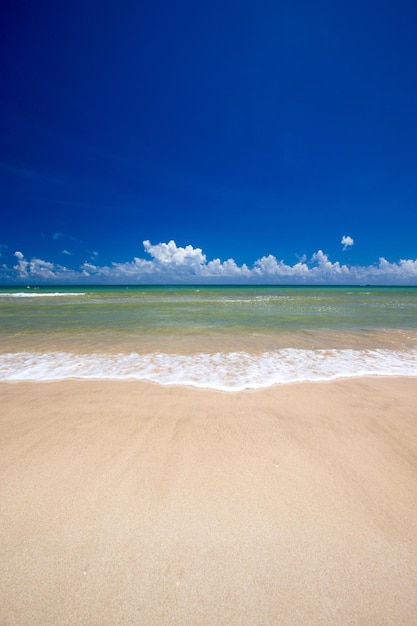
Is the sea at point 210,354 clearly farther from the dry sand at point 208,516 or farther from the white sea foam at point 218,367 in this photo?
the dry sand at point 208,516

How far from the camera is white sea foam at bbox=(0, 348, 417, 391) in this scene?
18.4ft

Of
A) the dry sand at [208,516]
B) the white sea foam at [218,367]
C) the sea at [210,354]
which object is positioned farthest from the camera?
the sea at [210,354]

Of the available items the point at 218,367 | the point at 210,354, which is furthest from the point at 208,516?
the point at 210,354

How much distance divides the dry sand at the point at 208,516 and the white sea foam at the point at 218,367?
142 centimetres

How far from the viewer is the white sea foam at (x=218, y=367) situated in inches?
221

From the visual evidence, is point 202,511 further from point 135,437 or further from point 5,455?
point 5,455

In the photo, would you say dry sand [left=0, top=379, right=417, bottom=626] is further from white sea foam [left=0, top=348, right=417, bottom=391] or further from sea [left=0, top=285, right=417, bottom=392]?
sea [left=0, top=285, right=417, bottom=392]

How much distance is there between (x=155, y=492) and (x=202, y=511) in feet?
1.63

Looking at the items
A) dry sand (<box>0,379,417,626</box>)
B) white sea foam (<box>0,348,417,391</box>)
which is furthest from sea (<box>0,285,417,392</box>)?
dry sand (<box>0,379,417,626</box>)

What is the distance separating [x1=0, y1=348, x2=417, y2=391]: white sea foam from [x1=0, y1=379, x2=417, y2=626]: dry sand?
4.67 feet

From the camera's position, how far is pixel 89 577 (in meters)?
1.83

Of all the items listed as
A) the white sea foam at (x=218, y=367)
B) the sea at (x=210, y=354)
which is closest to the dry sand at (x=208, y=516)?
the white sea foam at (x=218, y=367)

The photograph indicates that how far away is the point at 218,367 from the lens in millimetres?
6367

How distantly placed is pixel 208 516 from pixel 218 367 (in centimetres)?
408
